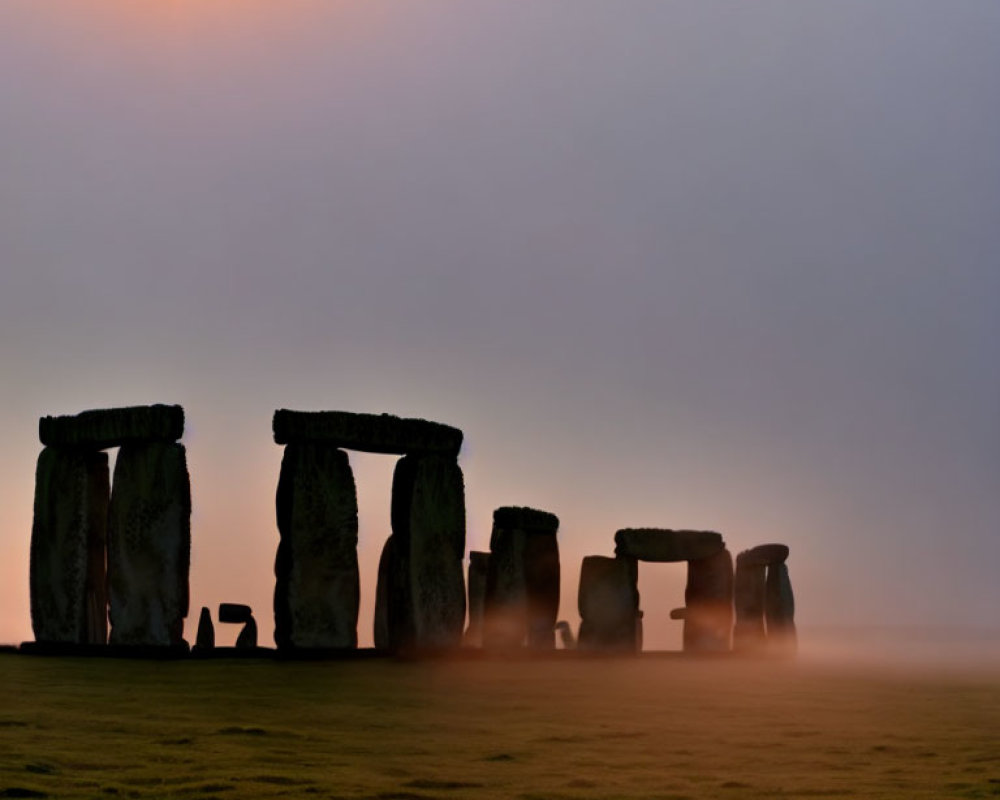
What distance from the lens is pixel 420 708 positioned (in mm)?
9727

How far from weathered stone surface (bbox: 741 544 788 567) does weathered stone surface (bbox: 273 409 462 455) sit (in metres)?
8.12

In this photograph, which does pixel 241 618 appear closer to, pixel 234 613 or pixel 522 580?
pixel 234 613

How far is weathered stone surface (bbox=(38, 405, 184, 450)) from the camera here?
46.9 ft

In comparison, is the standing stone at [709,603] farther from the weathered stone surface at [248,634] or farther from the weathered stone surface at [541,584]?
the weathered stone surface at [248,634]

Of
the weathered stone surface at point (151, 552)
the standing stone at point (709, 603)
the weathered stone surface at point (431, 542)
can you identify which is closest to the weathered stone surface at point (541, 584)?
the standing stone at point (709, 603)

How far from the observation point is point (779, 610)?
22.4m

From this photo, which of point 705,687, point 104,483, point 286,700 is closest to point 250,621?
point 104,483

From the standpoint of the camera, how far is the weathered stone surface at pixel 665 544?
66.2 feet

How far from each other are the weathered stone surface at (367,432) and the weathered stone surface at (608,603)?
17.4 ft

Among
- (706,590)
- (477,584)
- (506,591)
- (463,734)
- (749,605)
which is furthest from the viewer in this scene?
(749,605)

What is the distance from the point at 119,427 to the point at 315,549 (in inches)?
85.8

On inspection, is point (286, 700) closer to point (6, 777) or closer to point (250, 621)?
point (6, 777)

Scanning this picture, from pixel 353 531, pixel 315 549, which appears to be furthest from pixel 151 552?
pixel 353 531

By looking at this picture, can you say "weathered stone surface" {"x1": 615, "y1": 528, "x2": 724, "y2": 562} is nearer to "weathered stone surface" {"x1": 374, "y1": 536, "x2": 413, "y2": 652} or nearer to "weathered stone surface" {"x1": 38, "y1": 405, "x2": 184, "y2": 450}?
"weathered stone surface" {"x1": 374, "y1": 536, "x2": 413, "y2": 652}
